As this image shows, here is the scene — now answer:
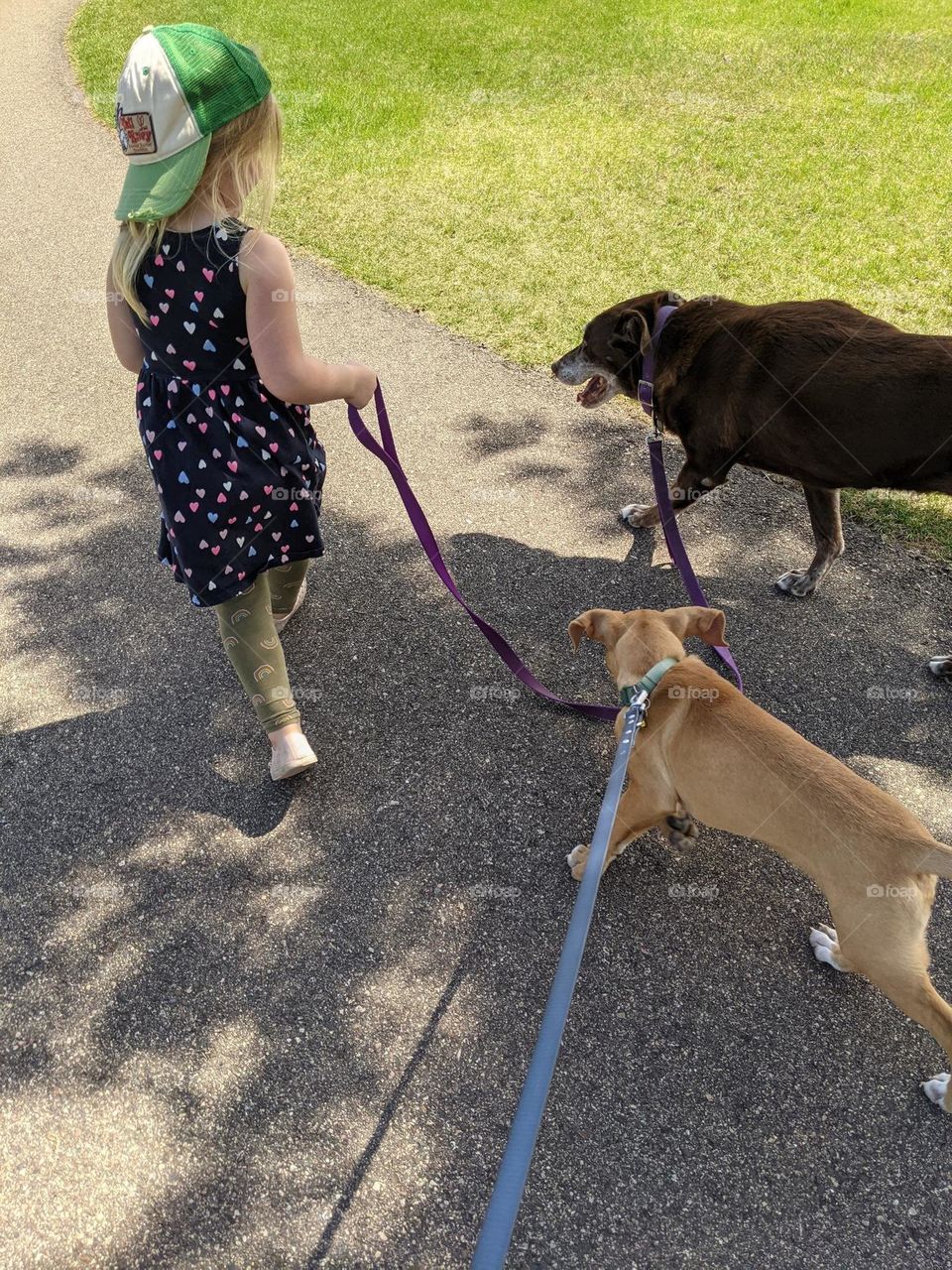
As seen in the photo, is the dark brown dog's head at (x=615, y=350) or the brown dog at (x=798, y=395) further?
the dark brown dog's head at (x=615, y=350)

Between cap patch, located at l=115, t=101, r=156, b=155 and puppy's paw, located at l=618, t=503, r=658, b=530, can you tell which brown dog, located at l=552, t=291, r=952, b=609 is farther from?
cap patch, located at l=115, t=101, r=156, b=155

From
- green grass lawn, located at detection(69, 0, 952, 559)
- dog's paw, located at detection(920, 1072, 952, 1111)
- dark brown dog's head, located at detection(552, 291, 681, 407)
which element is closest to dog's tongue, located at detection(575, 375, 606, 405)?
dark brown dog's head, located at detection(552, 291, 681, 407)

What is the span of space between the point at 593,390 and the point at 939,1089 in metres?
3.62

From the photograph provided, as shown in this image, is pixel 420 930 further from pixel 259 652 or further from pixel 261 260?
pixel 261 260

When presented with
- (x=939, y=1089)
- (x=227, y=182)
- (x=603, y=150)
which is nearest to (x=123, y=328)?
(x=227, y=182)

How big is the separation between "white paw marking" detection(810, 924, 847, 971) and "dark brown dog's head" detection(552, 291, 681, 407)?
285 cm

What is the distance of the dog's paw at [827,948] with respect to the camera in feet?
9.01

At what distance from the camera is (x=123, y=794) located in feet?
11.1

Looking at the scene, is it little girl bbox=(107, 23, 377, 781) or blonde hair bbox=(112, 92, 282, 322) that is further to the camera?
blonde hair bbox=(112, 92, 282, 322)

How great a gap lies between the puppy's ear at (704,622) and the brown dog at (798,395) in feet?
3.73

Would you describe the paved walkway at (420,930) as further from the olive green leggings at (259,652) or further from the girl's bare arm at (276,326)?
the girl's bare arm at (276,326)

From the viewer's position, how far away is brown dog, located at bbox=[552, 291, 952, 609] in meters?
3.54

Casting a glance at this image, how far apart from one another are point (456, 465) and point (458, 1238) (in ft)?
12.7

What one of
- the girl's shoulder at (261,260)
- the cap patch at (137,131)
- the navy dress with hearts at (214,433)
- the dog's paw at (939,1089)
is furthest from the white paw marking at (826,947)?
the cap patch at (137,131)
